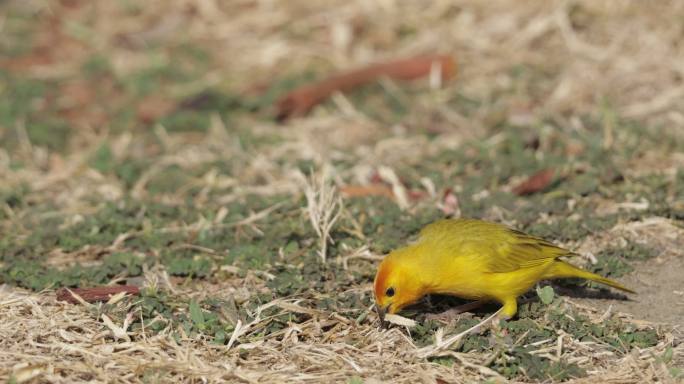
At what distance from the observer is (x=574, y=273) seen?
182 inches

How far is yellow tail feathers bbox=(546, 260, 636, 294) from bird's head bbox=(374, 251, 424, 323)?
678mm

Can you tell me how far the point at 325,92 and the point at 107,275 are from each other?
11.0 ft

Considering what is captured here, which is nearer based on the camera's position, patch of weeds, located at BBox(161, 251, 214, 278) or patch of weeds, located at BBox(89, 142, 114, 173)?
patch of weeds, located at BBox(161, 251, 214, 278)

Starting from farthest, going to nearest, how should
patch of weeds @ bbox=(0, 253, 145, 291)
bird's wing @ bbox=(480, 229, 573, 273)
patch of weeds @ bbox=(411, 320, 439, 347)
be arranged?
patch of weeds @ bbox=(0, 253, 145, 291), bird's wing @ bbox=(480, 229, 573, 273), patch of weeds @ bbox=(411, 320, 439, 347)

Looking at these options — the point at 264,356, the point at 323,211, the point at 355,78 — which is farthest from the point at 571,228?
the point at 355,78

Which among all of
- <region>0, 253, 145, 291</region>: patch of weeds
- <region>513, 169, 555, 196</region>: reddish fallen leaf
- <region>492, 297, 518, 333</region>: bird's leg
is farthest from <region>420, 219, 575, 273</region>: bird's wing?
<region>0, 253, 145, 291</region>: patch of weeds

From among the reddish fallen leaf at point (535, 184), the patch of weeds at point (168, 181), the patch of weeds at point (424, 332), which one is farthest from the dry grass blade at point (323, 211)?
the patch of weeds at point (168, 181)

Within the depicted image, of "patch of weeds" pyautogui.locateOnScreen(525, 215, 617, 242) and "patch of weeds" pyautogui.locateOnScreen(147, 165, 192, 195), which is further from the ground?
"patch of weeds" pyautogui.locateOnScreen(525, 215, 617, 242)

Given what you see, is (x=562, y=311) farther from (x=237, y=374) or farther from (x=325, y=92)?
(x=325, y=92)

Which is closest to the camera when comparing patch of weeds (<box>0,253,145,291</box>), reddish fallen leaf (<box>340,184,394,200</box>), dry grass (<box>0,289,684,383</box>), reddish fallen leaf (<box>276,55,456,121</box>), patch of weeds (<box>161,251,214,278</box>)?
dry grass (<box>0,289,684,383</box>)

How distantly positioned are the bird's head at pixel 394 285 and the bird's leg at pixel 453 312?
0.22 metres

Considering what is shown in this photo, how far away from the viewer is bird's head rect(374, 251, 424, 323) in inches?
170

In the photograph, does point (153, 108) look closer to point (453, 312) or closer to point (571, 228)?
point (571, 228)

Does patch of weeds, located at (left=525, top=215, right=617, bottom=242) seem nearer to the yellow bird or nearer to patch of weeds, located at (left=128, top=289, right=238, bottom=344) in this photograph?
the yellow bird
